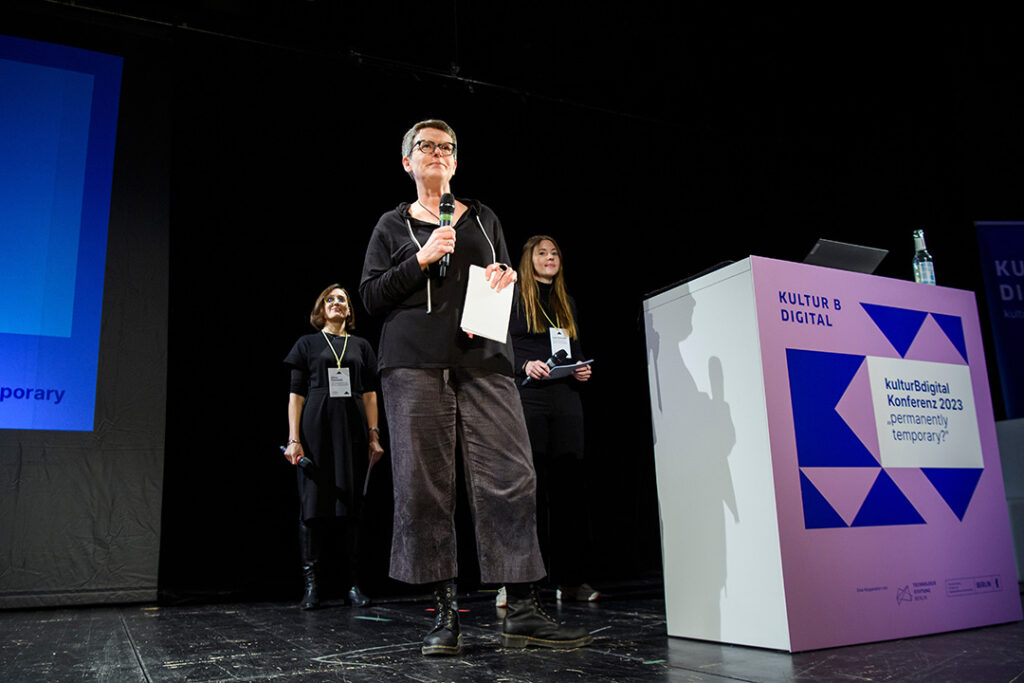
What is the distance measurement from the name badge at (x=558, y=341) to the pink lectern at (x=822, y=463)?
0.90 metres

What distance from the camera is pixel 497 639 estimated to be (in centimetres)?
200

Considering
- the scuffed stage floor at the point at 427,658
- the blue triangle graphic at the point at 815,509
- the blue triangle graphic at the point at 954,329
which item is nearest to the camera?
the scuffed stage floor at the point at 427,658

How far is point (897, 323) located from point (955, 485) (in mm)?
467

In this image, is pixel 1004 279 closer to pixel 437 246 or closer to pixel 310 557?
pixel 437 246

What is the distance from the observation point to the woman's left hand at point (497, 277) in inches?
71.7

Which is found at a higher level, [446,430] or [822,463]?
[446,430]

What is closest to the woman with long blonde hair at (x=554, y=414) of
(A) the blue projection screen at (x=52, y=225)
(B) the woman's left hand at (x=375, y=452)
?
(B) the woman's left hand at (x=375, y=452)

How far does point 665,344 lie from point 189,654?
1.52 meters

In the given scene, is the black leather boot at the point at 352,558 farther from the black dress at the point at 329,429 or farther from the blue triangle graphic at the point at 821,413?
the blue triangle graphic at the point at 821,413

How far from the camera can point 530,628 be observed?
1.76 meters

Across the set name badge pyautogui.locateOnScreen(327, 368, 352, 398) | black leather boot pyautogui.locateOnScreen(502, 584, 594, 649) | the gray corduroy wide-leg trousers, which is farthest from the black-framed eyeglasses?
name badge pyautogui.locateOnScreen(327, 368, 352, 398)

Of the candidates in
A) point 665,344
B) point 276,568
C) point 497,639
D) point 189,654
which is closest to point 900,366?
point 665,344

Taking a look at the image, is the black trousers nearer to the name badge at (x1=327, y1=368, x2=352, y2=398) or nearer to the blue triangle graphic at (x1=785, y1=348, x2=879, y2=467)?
the name badge at (x1=327, y1=368, x2=352, y2=398)

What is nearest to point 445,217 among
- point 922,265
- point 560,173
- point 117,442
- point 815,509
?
point 815,509
